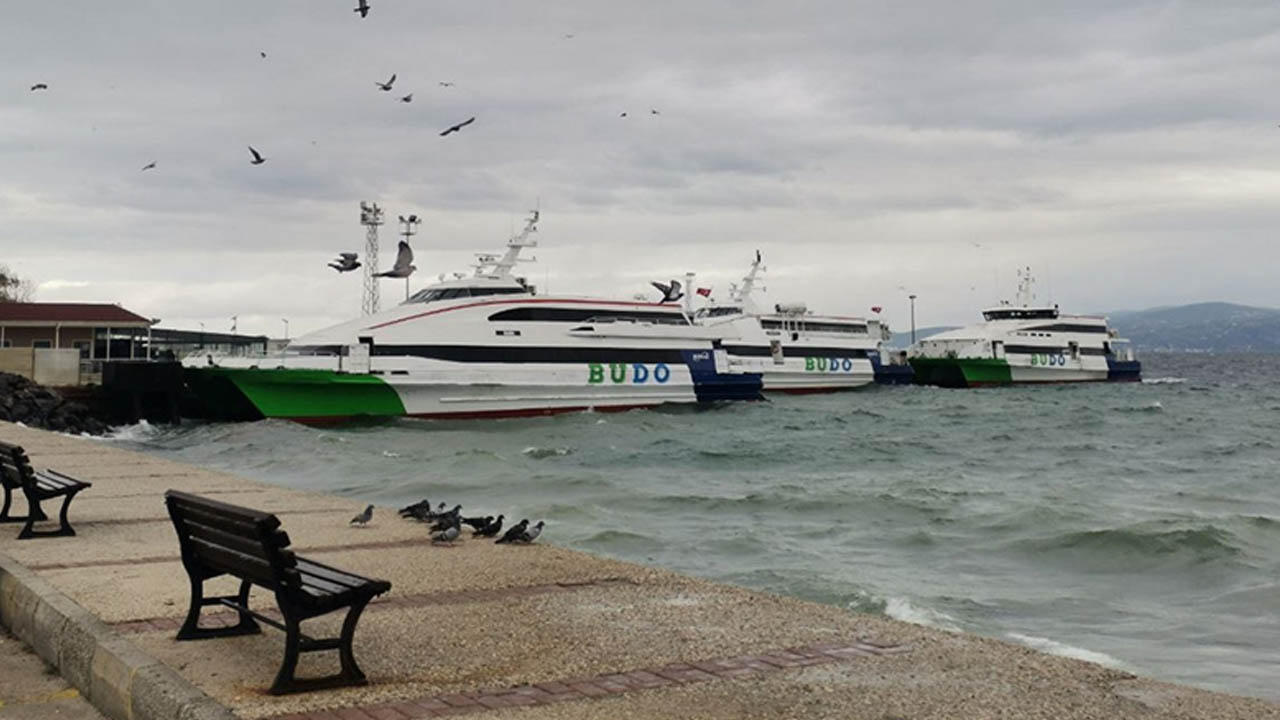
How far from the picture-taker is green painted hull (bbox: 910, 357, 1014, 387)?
202ft

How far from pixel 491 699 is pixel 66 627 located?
2.31 meters

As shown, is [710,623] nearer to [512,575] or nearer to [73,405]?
[512,575]

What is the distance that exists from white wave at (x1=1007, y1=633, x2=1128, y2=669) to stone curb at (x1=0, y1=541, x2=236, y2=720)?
5.80 m

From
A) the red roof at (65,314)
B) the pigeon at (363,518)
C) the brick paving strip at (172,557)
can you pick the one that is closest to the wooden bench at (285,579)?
the brick paving strip at (172,557)

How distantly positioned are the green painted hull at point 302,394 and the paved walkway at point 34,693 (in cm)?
2799

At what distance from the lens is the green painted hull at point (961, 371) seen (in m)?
61.7

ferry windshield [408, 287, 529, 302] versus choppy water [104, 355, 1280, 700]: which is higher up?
ferry windshield [408, 287, 529, 302]

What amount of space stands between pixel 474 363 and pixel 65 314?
2200cm

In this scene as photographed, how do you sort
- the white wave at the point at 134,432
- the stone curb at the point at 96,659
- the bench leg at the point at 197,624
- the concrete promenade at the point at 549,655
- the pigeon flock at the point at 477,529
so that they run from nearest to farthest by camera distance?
the stone curb at the point at 96,659 → the concrete promenade at the point at 549,655 → the bench leg at the point at 197,624 → the pigeon flock at the point at 477,529 → the white wave at the point at 134,432

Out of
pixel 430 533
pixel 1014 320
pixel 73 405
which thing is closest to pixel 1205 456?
pixel 430 533

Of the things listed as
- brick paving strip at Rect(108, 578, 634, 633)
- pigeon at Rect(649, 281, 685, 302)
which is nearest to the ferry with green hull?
pigeon at Rect(649, 281, 685, 302)

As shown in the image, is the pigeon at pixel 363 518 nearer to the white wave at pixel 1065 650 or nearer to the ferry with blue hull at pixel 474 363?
the white wave at pixel 1065 650

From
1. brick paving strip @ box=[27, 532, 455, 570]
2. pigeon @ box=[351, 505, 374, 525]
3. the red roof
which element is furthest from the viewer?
the red roof

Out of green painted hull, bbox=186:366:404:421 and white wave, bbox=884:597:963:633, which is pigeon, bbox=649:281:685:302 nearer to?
green painted hull, bbox=186:366:404:421
